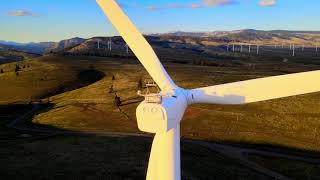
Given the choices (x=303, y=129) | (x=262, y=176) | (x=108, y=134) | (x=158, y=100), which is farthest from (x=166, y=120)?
(x=303, y=129)

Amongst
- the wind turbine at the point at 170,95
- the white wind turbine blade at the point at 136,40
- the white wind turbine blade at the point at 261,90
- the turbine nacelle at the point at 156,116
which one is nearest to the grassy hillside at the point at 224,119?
the white wind turbine blade at the point at 261,90

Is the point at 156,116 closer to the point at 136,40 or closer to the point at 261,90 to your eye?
the point at 261,90

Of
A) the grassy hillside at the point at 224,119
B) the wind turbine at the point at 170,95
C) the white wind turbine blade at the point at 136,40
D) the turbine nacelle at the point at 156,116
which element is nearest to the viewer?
the turbine nacelle at the point at 156,116

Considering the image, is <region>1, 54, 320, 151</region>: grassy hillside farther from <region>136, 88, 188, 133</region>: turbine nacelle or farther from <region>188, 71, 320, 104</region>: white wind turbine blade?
<region>136, 88, 188, 133</region>: turbine nacelle

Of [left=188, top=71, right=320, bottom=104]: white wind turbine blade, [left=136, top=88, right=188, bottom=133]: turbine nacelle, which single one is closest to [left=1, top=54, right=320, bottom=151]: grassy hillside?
[left=188, top=71, right=320, bottom=104]: white wind turbine blade

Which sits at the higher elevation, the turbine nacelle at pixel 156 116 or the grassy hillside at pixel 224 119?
the turbine nacelle at pixel 156 116

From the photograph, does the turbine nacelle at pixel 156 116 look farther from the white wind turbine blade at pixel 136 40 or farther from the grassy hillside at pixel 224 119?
the grassy hillside at pixel 224 119

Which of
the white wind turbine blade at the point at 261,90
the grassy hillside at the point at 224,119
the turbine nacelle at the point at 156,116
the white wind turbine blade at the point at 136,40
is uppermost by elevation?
the white wind turbine blade at the point at 136,40

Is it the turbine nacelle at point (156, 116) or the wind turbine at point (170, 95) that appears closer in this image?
the turbine nacelle at point (156, 116)

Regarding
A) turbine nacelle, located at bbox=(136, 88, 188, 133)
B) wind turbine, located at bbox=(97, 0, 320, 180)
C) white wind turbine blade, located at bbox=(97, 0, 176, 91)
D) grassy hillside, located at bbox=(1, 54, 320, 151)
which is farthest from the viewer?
grassy hillside, located at bbox=(1, 54, 320, 151)
